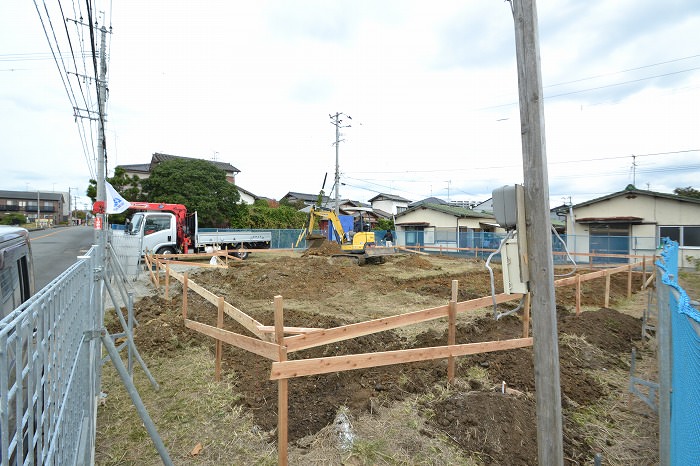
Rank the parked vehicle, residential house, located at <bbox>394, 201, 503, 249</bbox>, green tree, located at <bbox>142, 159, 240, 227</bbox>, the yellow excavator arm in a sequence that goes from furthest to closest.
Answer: green tree, located at <bbox>142, 159, 240, 227</bbox> < residential house, located at <bbox>394, 201, 503, 249</bbox> < the yellow excavator arm < the parked vehicle

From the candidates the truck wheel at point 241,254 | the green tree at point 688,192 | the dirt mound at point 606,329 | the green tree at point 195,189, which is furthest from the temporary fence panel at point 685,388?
the green tree at point 688,192

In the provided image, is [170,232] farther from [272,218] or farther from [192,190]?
[272,218]

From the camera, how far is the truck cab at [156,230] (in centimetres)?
1977

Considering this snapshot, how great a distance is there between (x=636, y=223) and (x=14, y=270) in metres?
27.2

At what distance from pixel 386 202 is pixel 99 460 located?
7861 centimetres

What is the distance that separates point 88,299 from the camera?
312 centimetres

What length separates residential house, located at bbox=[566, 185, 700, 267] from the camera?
20.5 meters

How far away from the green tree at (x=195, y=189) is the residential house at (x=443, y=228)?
1730 centimetres

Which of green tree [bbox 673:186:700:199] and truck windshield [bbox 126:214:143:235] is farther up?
green tree [bbox 673:186:700:199]

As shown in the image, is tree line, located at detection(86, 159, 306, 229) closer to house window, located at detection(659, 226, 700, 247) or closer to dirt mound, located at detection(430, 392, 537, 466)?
house window, located at detection(659, 226, 700, 247)

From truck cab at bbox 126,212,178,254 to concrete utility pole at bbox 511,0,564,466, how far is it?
20236 millimetres

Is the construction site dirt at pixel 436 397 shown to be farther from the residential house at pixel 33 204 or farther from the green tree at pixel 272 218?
the residential house at pixel 33 204

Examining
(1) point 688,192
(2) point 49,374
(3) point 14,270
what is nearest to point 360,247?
(3) point 14,270

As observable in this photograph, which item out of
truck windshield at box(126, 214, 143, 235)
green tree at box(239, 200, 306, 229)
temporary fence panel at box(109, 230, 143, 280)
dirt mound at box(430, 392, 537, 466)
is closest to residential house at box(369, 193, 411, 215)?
green tree at box(239, 200, 306, 229)
